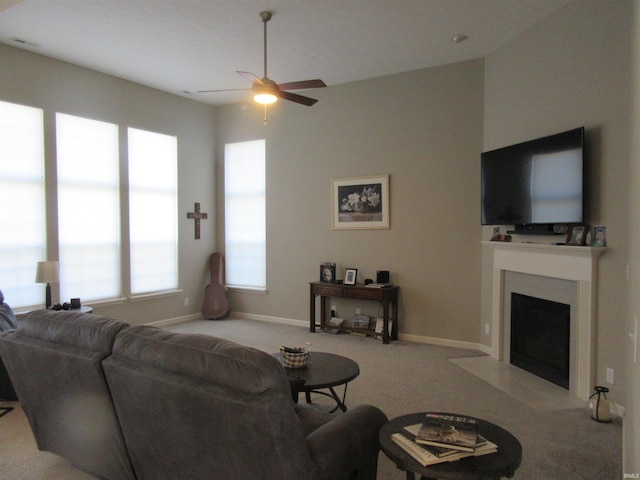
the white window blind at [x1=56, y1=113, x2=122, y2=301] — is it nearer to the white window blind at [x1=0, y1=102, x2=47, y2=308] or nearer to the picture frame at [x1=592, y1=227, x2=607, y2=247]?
the white window blind at [x1=0, y1=102, x2=47, y2=308]

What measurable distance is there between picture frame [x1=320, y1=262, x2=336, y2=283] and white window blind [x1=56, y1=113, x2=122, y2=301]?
8.98ft

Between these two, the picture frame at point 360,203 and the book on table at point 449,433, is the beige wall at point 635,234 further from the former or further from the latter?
the picture frame at point 360,203

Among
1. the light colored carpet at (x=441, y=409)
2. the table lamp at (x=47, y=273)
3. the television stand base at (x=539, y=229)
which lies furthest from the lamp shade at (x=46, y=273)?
the television stand base at (x=539, y=229)

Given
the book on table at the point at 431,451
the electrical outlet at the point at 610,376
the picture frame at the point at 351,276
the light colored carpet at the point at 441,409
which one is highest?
the picture frame at the point at 351,276

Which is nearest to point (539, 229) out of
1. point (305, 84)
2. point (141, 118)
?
point (305, 84)

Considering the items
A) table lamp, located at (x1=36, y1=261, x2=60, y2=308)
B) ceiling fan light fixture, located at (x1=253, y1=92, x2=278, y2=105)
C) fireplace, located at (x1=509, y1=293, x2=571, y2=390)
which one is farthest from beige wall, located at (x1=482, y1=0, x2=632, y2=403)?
table lamp, located at (x1=36, y1=261, x2=60, y2=308)

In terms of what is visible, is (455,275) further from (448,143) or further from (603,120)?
(603,120)

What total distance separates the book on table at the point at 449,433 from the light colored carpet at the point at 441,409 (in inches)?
37.0

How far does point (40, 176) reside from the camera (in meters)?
4.91

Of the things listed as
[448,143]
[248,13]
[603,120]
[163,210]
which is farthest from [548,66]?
[163,210]

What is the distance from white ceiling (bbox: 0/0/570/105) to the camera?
387 centimetres

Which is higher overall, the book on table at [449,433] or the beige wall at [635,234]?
the beige wall at [635,234]

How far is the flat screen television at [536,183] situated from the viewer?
3619 millimetres

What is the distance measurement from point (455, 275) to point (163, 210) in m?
4.21
